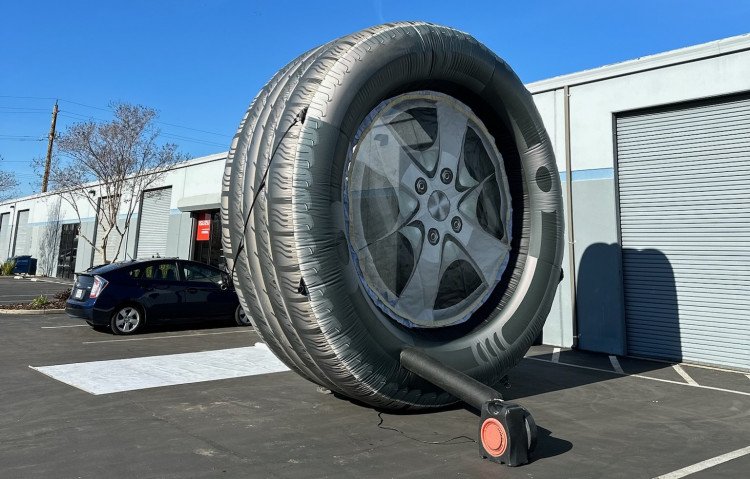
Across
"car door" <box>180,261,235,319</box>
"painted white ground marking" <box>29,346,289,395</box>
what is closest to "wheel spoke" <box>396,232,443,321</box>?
"painted white ground marking" <box>29,346,289,395</box>

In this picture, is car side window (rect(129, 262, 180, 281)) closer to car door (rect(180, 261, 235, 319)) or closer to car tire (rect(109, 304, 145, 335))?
car door (rect(180, 261, 235, 319))

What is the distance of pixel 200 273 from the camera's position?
11.2 meters

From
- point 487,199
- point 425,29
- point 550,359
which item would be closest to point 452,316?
point 487,199

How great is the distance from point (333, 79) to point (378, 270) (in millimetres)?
1738

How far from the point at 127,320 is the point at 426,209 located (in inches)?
295

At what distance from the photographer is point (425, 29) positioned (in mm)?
4945

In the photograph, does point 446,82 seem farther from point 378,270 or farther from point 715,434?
point 715,434

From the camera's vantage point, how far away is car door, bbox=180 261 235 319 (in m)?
11.0

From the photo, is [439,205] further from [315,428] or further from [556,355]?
[556,355]

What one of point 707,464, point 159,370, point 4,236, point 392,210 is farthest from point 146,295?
point 4,236

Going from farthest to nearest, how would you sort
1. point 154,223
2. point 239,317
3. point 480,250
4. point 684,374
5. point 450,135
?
point 154,223 → point 239,317 → point 684,374 → point 480,250 → point 450,135

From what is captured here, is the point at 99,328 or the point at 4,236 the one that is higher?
the point at 4,236

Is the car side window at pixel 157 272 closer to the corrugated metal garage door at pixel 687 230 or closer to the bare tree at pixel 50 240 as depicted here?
the corrugated metal garage door at pixel 687 230

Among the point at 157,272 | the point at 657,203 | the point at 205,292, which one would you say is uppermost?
the point at 657,203
